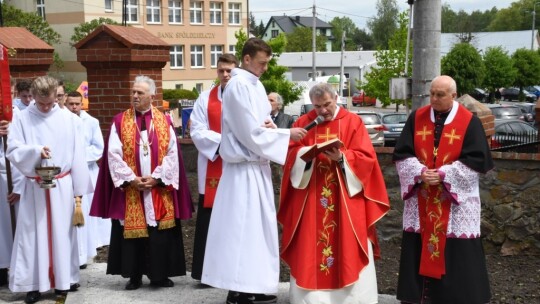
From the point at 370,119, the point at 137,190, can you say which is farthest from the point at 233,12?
the point at 137,190

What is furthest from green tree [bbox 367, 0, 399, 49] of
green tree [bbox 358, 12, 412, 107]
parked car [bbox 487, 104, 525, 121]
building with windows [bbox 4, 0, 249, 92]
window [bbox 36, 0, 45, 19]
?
parked car [bbox 487, 104, 525, 121]

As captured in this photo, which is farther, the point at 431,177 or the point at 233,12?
the point at 233,12

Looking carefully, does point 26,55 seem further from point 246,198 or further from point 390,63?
point 390,63

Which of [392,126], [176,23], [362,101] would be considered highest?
[176,23]

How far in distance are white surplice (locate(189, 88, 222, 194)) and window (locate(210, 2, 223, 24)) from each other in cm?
6140

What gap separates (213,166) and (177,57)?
193 feet

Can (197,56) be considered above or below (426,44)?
above

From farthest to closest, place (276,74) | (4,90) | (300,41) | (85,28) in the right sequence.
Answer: (300,41) → (85,28) → (276,74) → (4,90)

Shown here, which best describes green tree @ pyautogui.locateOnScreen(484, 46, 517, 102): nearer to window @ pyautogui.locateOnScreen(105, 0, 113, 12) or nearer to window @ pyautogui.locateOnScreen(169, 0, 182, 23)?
window @ pyautogui.locateOnScreen(169, 0, 182, 23)

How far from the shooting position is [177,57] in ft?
211

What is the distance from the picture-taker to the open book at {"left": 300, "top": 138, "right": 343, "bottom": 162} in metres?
5.42

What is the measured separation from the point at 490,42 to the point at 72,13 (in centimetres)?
5108

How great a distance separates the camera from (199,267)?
21.7 feet

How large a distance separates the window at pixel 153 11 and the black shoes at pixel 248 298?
58.7m
